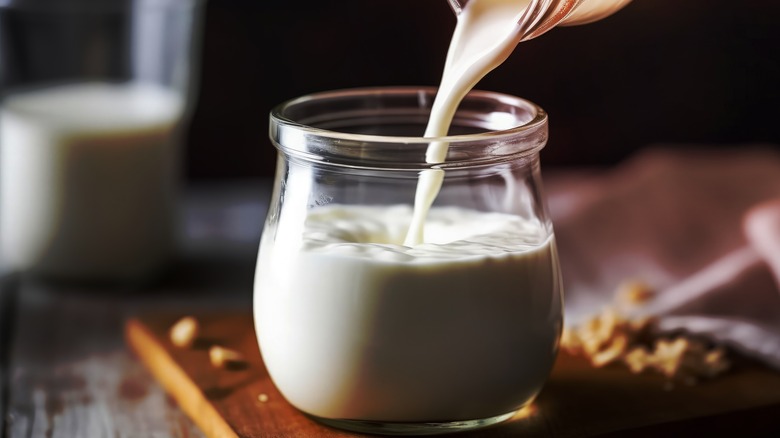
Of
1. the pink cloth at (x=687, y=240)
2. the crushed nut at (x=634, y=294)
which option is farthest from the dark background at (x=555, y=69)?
the crushed nut at (x=634, y=294)

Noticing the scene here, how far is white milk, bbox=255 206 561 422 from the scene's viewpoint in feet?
2.71

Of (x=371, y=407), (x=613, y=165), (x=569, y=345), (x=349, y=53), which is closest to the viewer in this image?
(x=371, y=407)

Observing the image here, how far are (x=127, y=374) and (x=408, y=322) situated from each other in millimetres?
432

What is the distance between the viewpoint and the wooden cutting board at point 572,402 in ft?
2.99

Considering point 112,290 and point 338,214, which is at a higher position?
point 338,214

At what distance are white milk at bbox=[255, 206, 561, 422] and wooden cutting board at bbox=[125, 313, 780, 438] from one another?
1.5 inches

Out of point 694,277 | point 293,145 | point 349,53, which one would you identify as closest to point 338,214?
point 293,145

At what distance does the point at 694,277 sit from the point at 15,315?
0.85 metres

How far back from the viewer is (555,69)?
232 centimetres

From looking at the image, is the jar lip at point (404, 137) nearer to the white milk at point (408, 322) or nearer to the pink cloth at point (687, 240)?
the white milk at point (408, 322)

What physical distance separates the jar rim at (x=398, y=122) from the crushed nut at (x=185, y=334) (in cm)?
28

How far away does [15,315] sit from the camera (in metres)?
1.34

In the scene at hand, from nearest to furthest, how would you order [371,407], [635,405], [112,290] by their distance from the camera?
[371,407] < [635,405] < [112,290]

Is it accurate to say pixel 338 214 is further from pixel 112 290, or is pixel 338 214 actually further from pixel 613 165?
pixel 613 165
